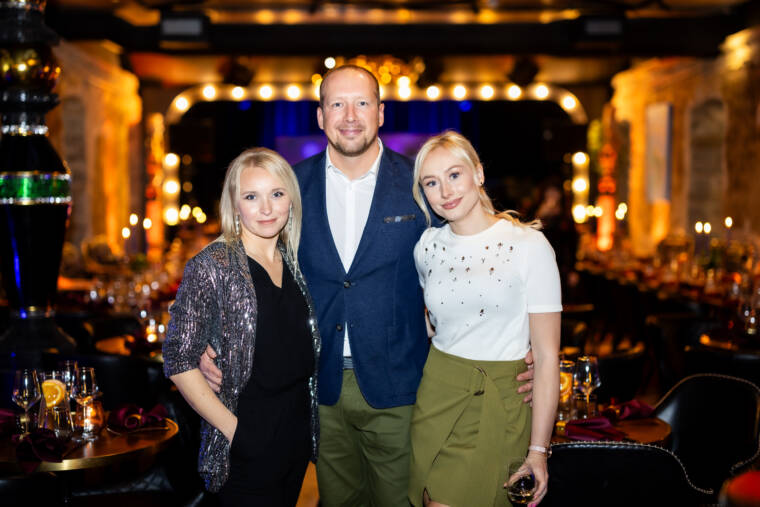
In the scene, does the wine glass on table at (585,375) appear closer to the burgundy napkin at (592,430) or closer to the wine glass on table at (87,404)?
the burgundy napkin at (592,430)

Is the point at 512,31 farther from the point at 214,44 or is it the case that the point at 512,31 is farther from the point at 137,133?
the point at 137,133

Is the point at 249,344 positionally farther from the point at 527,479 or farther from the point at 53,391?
the point at 53,391

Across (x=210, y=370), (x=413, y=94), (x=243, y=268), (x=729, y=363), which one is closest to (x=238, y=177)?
(x=243, y=268)

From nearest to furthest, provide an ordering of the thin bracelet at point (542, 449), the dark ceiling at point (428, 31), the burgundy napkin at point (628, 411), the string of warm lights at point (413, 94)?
1. the thin bracelet at point (542, 449)
2. the burgundy napkin at point (628, 411)
3. the dark ceiling at point (428, 31)
4. the string of warm lights at point (413, 94)

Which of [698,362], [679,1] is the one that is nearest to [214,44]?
[679,1]

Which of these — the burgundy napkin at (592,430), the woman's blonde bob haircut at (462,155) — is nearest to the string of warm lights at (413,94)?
the burgundy napkin at (592,430)

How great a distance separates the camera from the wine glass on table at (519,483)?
7.03ft

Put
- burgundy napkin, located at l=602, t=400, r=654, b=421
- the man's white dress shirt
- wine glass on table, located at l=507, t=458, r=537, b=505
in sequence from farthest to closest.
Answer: burgundy napkin, located at l=602, t=400, r=654, b=421 < the man's white dress shirt < wine glass on table, located at l=507, t=458, r=537, b=505

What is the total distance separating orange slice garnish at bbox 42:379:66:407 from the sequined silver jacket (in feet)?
2.79

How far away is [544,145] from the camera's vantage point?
14445mm

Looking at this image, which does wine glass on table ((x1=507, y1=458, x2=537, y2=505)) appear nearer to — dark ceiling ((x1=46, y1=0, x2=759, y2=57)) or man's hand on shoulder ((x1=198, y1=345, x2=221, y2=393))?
man's hand on shoulder ((x1=198, y1=345, x2=221, y2=393))

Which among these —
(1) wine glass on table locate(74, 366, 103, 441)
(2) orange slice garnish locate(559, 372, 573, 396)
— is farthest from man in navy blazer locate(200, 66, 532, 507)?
(1) wine glass on table locate(74, 366, 103, 441)

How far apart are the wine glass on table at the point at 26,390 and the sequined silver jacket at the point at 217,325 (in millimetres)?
922

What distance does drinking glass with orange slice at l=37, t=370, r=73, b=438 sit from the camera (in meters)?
2.94
